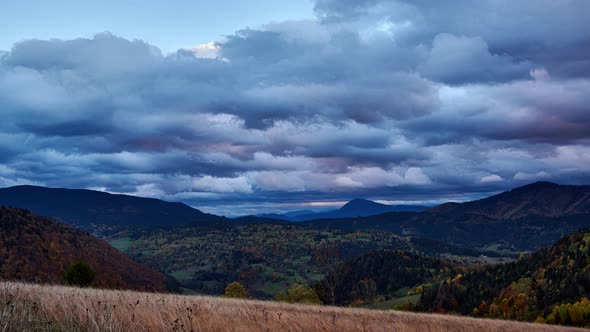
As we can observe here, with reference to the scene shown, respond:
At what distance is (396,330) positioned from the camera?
11.8 meters

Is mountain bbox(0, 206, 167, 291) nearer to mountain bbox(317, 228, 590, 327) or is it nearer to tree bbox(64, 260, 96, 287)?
tree bbox(64, 260, 96, 287)

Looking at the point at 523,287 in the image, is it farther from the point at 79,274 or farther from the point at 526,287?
the point at 79,274

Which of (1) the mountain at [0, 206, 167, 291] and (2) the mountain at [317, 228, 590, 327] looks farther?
(1) the mountain at [0, 206, 167, 291]

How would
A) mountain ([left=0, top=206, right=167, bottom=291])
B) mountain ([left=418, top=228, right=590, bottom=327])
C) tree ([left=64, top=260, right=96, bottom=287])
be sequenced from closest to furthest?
1. tree ([left=64, top=260, right=96, bottom=287])
2. mountain ([left=418, top=228, right=590, bottom=327])
3. mountain ([left=0, top=206, right=167, bottom=291])

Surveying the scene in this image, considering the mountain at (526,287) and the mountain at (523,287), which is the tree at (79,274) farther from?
the mountain at (526,287)

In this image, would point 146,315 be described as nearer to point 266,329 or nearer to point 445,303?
point 266,329

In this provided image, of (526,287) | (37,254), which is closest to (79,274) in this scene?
A: (37,254)

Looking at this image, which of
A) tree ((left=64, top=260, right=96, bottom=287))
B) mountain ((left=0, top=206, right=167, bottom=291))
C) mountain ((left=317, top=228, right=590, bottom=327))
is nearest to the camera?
tree ((left=64, top=260, right=96, bottom=287))

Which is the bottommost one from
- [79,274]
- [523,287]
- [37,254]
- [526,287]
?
[523,287]

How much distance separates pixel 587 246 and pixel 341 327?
573 ft

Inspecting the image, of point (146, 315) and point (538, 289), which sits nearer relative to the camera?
point (146, 315)

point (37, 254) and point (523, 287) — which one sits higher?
point (37, 254)

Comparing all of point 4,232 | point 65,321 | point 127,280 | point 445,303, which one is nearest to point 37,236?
point 4,232

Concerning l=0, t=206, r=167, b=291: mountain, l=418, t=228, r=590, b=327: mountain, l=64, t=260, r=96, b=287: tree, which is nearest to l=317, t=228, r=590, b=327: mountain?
l=418, t=228, r=590, b=327: mountain
